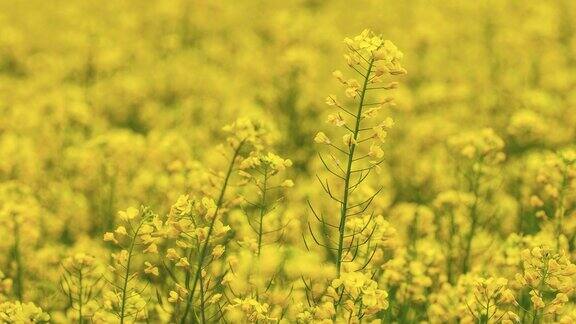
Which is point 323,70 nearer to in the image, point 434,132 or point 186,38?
point 186,38

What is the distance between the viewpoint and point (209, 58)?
39.0ft

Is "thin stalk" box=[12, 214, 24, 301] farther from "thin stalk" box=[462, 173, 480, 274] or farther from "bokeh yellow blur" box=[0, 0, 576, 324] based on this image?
"thin stalk" box=[462, 173, 480, 274]

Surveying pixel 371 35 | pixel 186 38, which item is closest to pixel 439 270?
pixel 371 35

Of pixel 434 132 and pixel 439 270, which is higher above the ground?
pixel 434 132

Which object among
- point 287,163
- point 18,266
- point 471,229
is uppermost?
point 287,163

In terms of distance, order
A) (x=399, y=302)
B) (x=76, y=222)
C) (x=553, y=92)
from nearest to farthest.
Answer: (x=399, y=302), (x=76, y=222), (x=553, y=92)

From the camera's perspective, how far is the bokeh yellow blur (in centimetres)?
386

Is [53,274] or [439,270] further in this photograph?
[53,274]

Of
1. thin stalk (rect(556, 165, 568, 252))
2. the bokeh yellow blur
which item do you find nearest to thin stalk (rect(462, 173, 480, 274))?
the bokeh yellow blur

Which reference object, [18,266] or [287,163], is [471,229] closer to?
[287,163]

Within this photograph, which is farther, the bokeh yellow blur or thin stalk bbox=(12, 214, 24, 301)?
thin stalk bbox=(12, 214, 24, 301)

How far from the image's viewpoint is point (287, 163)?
3.86 meters

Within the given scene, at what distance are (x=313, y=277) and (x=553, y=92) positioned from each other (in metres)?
6.26

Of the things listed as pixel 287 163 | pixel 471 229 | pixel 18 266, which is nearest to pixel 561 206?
pixel 471 229
